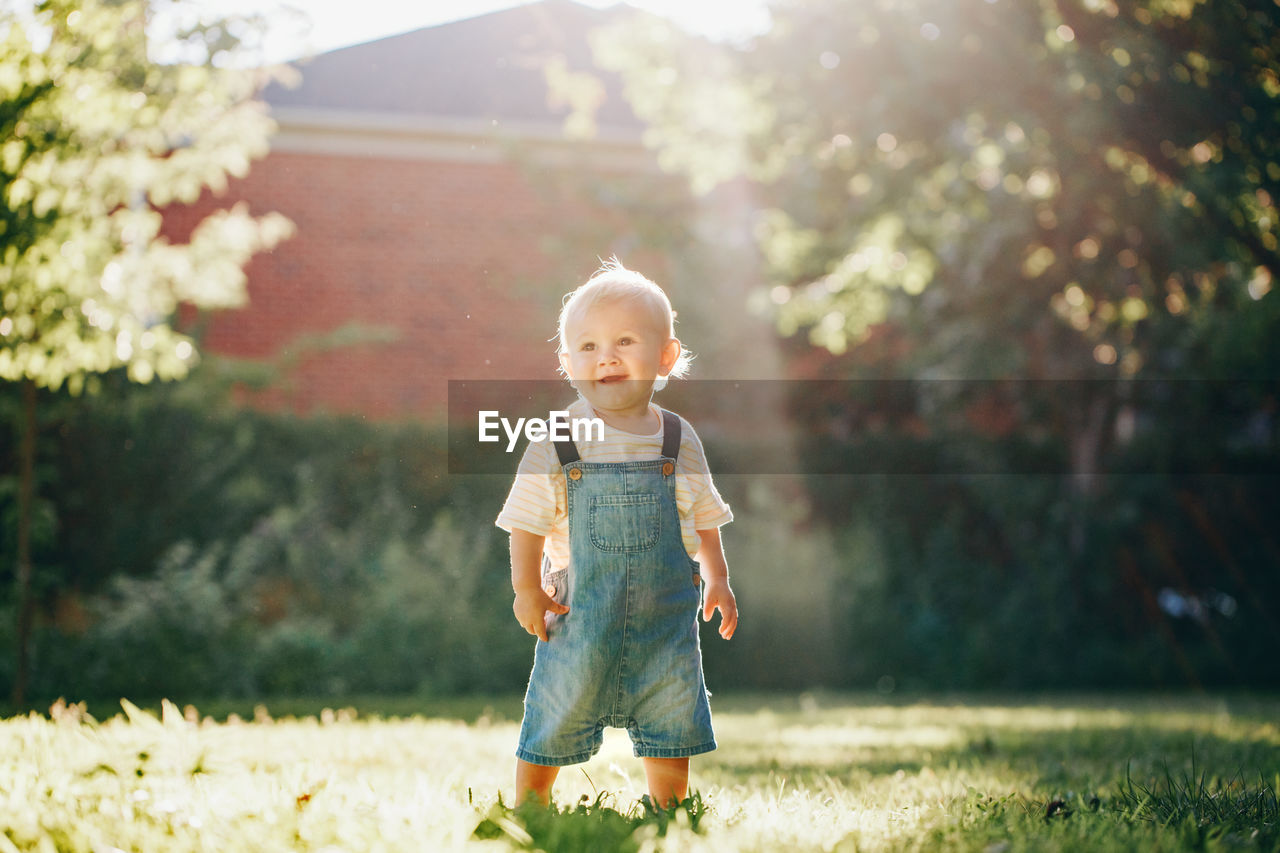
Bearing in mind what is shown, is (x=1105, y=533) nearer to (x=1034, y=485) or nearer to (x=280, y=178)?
(x=1034, y=485)

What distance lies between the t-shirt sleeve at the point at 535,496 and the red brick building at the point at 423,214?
1052 centimetres

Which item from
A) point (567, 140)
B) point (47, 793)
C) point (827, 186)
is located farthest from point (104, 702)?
point (567, 140)

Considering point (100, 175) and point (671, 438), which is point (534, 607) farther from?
point (100, 175)

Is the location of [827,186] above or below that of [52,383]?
above

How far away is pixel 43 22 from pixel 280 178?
9265 mm

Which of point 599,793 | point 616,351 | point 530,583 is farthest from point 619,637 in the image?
point 616,351

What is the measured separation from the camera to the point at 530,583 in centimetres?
301

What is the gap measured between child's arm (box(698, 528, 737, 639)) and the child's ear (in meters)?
0.48

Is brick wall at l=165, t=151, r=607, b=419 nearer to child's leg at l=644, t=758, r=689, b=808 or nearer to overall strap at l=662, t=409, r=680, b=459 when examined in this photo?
overall strap at l=662, t=409, r=680, b=459

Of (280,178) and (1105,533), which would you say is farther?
(280,178)

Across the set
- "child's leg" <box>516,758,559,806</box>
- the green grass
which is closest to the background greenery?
the green grass

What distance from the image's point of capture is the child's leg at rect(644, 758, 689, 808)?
3029mm

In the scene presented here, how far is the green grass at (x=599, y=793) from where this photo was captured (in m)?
2.48

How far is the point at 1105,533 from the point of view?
39.9ft
